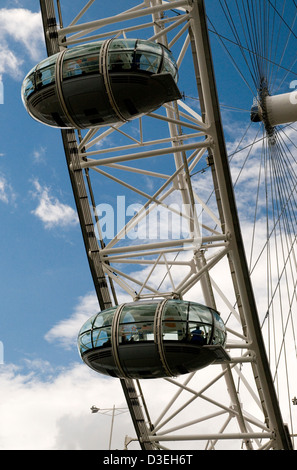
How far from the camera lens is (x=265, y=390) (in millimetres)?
22984

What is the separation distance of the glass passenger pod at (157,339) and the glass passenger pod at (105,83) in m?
4.39

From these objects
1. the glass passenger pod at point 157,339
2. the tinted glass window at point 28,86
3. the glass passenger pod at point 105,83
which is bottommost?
the glass passenger pod at point 157,339

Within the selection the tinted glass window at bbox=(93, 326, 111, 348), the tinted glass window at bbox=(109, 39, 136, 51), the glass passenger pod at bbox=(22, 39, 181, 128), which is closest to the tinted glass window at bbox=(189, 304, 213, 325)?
the tinted glass window at bbox=(93, 326, 111, 348)

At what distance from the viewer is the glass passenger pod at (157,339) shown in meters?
17.3

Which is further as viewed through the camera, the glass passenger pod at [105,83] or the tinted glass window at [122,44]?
the tinted glass window at [122,44]

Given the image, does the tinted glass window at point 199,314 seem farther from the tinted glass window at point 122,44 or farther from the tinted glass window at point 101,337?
the tinted glass window at point 122,44

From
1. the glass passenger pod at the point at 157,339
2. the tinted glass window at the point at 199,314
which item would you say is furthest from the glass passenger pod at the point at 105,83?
the tinted glass window at the point at 199,314

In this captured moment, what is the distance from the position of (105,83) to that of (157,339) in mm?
5645

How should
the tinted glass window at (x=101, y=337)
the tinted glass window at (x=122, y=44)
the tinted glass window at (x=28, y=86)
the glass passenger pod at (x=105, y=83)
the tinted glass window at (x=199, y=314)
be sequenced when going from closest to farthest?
the glass passenger pod at (x=105, y=83)
the tinted glass window at (x=122, y=44)
the tinted glass window at (x=28, y=86)
the tinted glass window at (x=199, y=314)
the tinted glass window at (x=101, y=337)

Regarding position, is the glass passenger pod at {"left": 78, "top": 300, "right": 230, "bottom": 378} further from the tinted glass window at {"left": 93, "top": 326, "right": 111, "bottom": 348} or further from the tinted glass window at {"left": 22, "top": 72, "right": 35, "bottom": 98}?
the tinted glass window at {"left": 22, "top": 72, "right": 35, "bottom": 98}

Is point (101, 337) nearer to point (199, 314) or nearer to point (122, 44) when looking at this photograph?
point (199, 314)

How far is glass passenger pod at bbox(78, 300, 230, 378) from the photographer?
17266 mm

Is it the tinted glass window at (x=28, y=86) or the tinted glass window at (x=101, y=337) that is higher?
the tinted glass window at (x=28, y=86)
